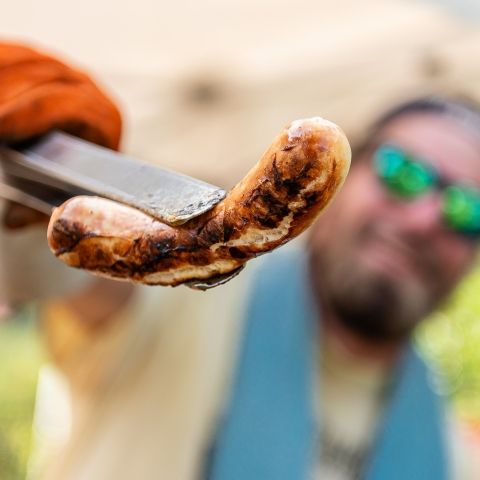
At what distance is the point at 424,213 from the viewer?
115 cm

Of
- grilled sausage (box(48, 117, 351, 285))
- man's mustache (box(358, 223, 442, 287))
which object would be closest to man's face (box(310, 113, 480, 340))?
man's mustache (box(358, 223, 442, 287))

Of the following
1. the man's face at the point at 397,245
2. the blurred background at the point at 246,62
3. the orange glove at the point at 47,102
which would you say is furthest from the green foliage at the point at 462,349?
the orange glove at the point at 47,102

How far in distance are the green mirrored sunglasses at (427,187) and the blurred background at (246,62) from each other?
10.1 inches

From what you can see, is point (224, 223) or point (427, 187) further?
point (427, 187)

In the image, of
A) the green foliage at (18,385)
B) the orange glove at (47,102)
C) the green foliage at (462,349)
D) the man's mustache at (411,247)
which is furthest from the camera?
the green foliage at (462,349)

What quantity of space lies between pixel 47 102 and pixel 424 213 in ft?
2.48

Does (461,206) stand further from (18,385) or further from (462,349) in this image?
(462,349)

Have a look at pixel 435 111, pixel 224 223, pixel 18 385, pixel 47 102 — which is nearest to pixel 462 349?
pixel 18 385

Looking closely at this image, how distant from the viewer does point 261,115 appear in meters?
1.36

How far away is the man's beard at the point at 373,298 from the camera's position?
1.14 m

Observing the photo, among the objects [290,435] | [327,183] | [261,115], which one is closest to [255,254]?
[327,183]

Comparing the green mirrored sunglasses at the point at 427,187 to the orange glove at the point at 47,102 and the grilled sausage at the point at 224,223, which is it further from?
the grilled sausage at the point at 224,223

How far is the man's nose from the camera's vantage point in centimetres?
114

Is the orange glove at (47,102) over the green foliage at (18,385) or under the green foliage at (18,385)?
over
